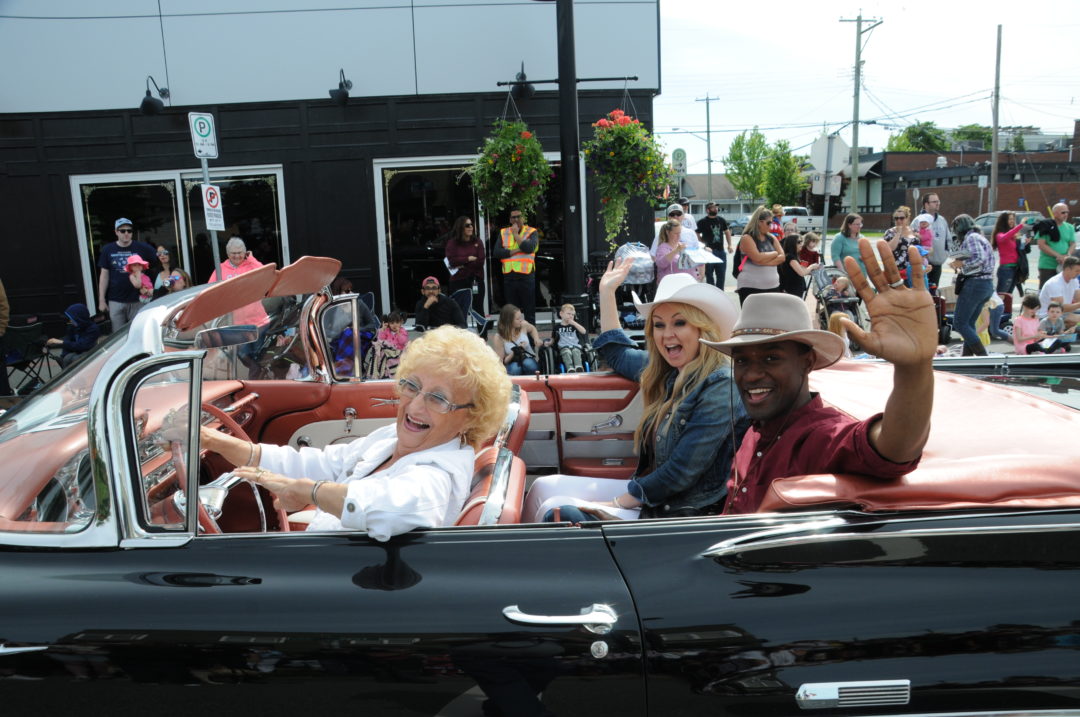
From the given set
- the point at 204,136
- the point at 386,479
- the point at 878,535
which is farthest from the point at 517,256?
the point at 878,535

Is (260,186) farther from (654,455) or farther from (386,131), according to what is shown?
(654,455)

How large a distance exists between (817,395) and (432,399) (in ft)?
3.85

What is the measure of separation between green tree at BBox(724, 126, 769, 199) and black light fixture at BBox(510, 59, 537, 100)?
2775 inches

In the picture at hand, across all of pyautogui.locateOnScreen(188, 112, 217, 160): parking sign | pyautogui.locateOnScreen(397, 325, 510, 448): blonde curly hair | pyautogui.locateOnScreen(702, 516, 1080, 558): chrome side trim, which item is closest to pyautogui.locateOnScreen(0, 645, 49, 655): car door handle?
pyautogui.locateOnScreen(397, 325, 510, 448): blonde curly hair

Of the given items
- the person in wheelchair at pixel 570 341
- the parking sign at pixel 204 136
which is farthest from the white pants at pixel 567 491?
the parking sign at pixel 204 136

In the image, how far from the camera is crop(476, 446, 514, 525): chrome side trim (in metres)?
2.17

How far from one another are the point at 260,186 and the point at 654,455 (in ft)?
33.0

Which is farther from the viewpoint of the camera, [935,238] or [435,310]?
[935,238]

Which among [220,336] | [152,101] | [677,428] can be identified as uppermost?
[152,101]

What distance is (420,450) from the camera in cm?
233

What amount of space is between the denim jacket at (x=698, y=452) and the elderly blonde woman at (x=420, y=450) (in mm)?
676

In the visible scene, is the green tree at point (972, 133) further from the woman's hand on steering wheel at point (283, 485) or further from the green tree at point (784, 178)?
the woman's hand on steering wheel at point (283, 485)

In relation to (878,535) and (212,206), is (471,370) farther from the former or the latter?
(212,206)

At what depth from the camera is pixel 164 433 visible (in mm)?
2176
